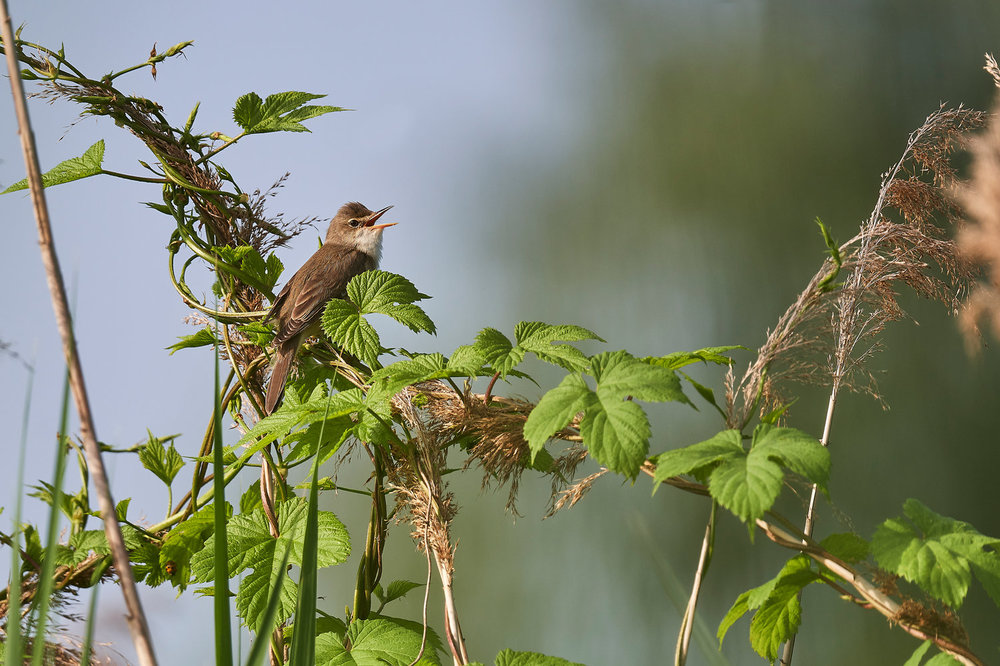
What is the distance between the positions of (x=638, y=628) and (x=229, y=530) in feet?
2.41

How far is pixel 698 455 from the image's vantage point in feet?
1.95

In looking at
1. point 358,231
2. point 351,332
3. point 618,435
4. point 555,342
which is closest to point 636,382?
point 618,435

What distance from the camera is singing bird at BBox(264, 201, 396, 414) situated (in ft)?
3.23

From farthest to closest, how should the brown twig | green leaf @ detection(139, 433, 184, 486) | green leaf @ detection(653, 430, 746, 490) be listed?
green leaf @ detection(139, 433, 184, 486), green leaf @ detection(653, 430, 746, 490), the brown twig

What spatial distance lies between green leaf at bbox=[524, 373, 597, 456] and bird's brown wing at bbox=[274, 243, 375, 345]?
452mm

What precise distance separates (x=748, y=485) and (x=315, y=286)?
839 millimetres

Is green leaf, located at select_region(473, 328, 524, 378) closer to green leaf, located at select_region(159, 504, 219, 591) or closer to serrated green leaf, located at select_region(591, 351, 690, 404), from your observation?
serrated green leaf, located at select_region(591, 351, 690, 404)

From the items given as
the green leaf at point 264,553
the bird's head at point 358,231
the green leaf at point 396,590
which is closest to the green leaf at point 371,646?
the green leaf at point 264,553

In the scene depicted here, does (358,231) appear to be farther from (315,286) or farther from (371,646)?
(371,646)

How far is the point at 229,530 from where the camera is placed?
83 centimetres

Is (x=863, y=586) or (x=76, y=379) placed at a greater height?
(x=76, y=379)

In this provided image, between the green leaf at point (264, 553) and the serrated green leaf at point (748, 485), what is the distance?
A: 407mm

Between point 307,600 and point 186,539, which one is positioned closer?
point 307,600

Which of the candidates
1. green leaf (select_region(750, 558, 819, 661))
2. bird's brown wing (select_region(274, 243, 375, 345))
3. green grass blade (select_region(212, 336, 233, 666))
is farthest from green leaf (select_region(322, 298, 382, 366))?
green leaf (select_region(750, 558, 819, 661))
